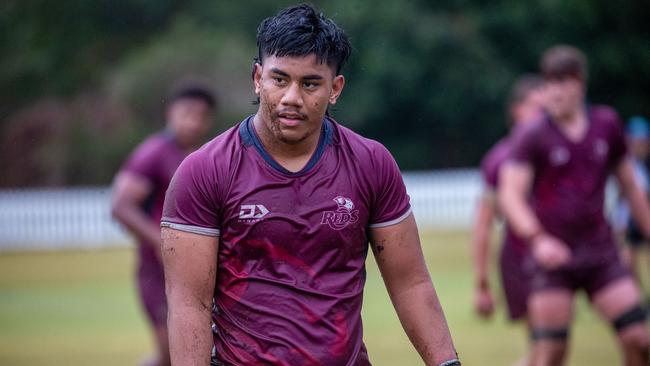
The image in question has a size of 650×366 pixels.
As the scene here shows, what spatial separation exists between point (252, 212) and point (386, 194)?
541 mm

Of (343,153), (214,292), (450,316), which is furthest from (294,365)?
(450,316)

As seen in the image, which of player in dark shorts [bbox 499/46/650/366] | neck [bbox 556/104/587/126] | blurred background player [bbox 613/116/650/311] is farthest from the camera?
blurred background player [bbox 613/116/650/311]

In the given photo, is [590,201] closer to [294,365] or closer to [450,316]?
[294,365]

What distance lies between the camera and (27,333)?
43.2 feet

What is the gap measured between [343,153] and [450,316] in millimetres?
9603

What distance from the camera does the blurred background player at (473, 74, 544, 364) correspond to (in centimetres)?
902

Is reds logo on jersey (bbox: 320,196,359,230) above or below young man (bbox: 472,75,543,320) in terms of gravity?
above

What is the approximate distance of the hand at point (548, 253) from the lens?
25.0ft

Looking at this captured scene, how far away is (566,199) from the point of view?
26.2ft

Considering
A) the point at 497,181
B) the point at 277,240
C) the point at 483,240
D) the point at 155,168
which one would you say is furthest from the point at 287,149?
the point at 483,240

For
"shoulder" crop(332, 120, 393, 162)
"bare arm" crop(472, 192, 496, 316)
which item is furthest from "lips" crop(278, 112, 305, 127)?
"bare arm" crop(472, 192, 496, 316)

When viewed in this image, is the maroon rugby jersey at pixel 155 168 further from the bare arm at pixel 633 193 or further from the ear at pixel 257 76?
the ear at pixel 257 76

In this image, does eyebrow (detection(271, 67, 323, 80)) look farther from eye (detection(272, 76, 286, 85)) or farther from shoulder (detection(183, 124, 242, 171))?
shoulder (detection(183, 124, 242, 171))

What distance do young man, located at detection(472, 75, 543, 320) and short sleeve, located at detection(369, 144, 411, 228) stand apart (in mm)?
4537
